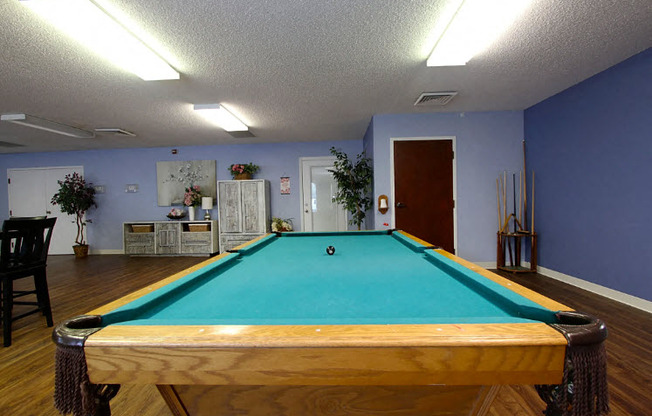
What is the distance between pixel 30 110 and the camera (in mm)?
3807

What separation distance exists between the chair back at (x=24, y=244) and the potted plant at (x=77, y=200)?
427cm

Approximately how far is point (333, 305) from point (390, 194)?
3.61 metres

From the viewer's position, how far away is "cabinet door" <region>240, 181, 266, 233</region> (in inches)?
236

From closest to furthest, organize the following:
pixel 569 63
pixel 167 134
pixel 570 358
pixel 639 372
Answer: pixel 570 358, pixel 639 372, pixel 569 63, pixel 167 134

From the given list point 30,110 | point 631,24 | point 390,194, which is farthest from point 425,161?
point 30,110

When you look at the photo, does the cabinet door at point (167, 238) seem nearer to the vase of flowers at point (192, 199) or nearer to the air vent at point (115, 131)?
the vase of flowers at point (192, 199)

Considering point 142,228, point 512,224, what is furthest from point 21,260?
point 512,224

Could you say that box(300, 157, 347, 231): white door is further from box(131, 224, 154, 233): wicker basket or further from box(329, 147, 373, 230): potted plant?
box(131, 224, 154, 233): wicker basket

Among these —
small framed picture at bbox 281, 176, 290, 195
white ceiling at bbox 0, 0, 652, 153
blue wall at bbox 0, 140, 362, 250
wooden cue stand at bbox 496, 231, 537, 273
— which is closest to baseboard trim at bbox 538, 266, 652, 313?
wooden cue stand at bbox 496, 231, 537, 273

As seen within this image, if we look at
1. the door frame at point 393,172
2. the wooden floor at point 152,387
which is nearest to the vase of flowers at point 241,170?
the wooden floor at point 152,387

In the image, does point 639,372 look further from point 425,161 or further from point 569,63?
point 425,161

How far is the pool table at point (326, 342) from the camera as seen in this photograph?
0.62m

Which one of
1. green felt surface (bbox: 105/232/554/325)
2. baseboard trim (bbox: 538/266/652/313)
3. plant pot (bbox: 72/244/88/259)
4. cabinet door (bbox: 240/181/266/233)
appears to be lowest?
baseboard trim (bbox: 538/266/652/313)

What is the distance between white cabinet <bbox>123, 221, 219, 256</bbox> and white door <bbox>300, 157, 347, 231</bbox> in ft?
6.66
